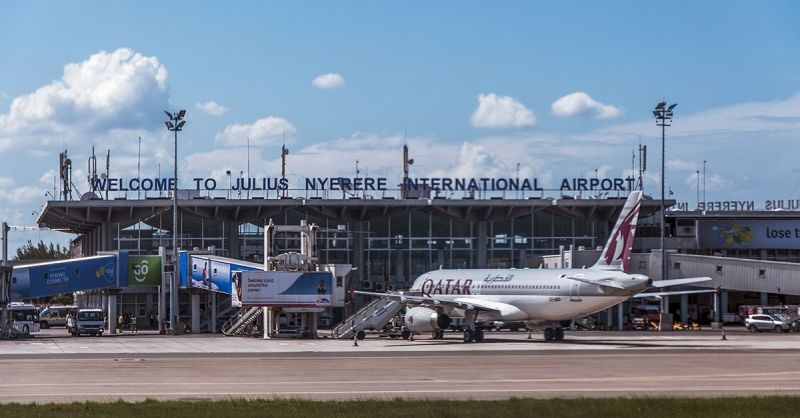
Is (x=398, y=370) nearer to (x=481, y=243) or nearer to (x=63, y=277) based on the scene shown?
(x=63, y=277)

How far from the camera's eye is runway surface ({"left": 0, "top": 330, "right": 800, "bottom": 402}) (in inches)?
1526

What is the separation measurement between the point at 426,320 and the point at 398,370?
28.7 m

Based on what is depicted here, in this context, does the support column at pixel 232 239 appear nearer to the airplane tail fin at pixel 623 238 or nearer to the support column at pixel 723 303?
the support column at pixel 723 303

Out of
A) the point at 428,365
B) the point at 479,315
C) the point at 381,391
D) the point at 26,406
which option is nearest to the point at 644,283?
the point at 479,315

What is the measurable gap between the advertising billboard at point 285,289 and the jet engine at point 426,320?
7710 mm

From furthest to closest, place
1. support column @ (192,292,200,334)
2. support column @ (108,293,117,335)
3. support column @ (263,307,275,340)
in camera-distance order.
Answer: support column @ (108,293,117,335), support column @ (192,292,200,334), support column @ (263,307,275,340)

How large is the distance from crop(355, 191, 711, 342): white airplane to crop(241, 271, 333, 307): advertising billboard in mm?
5377

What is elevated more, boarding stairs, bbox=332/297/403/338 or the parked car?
boarding stairs, bbox=332/297/403/338

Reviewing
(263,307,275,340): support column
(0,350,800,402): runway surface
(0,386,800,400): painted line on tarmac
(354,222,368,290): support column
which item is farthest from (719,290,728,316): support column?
(0,386,800,400): painted line on tarmac

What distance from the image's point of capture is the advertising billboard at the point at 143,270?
3883 inches

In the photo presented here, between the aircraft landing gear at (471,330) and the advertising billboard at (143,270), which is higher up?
the advertising billboard at (143,270)

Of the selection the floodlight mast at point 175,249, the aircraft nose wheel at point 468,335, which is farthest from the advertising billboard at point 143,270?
the aircraft nose wheel at point 468,335

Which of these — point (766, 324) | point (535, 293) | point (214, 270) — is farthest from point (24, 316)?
point (766, 324)

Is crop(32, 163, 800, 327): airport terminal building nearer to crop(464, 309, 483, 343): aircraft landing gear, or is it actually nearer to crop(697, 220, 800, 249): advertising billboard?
crop(697, 220, 800, 249): advertising billboard
